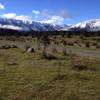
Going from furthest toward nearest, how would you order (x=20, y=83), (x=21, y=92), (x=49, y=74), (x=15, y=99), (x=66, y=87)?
1. (x=49, y=74)
2. (x=20, y=83)
3. (x=66, y=87)
4. (x=21, y=92)
5. (x=15, y=99)

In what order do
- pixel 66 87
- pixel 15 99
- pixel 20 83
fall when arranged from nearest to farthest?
pixel 15 99 → pixel 66 87 → pixel 20 83

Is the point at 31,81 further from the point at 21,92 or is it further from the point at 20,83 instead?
the point at 21,92

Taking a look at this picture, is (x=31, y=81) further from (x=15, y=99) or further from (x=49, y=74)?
(x=15, y=99)

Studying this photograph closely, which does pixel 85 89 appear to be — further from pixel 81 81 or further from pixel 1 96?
pixel 1 96

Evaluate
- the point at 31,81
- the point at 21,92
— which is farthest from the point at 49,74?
the point at 21,92

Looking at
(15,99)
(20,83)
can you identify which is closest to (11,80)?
(20,83)

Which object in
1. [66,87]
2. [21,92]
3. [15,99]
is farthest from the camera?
[66,87]

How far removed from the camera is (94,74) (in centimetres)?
1750

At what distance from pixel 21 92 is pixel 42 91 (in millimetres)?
925

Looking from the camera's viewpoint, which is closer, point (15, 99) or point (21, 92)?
point (15, 99)

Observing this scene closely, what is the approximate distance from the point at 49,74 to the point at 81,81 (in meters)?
2.63

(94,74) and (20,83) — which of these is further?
(94,74)

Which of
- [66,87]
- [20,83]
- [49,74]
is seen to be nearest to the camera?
[66,87]

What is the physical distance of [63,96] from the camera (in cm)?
1218
